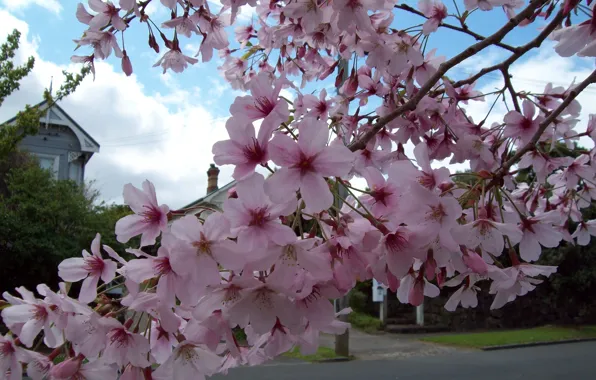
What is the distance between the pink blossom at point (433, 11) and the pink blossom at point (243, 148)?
1.30 m

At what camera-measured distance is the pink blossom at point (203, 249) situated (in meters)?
1.10

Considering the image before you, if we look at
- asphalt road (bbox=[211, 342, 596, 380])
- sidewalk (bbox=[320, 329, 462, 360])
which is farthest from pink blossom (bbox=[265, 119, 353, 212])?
sidewalk (bbox=[320, 329, 462, 360])

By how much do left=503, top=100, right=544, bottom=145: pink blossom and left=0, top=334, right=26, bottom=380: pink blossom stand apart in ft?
6.76

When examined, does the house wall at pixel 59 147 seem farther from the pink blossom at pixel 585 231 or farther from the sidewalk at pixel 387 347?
the pink blossom at pixel 585 231

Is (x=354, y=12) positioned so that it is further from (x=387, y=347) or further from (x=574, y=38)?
(x=387, y=347)

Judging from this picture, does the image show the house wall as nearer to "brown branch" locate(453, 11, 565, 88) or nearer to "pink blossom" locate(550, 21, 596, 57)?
"brown branch" locate(453, 11, 565, 88)

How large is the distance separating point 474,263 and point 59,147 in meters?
20.6

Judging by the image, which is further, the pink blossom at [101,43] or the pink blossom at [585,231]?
the pink blossom at [585,231]

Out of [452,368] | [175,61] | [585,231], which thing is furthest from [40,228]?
[585,231]

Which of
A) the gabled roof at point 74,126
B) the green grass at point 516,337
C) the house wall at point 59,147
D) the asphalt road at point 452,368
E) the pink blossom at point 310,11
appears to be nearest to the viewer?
the pink blossom at point 310,11

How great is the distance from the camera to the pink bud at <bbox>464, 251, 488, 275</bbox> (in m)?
1.32

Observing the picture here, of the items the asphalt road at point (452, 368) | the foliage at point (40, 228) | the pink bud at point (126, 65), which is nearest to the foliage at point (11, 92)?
the foliage at point (40, 228)

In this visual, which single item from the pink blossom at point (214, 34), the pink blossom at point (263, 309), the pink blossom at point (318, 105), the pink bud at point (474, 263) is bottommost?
the pink blossom at point (263, 309)

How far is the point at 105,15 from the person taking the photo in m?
2.05
